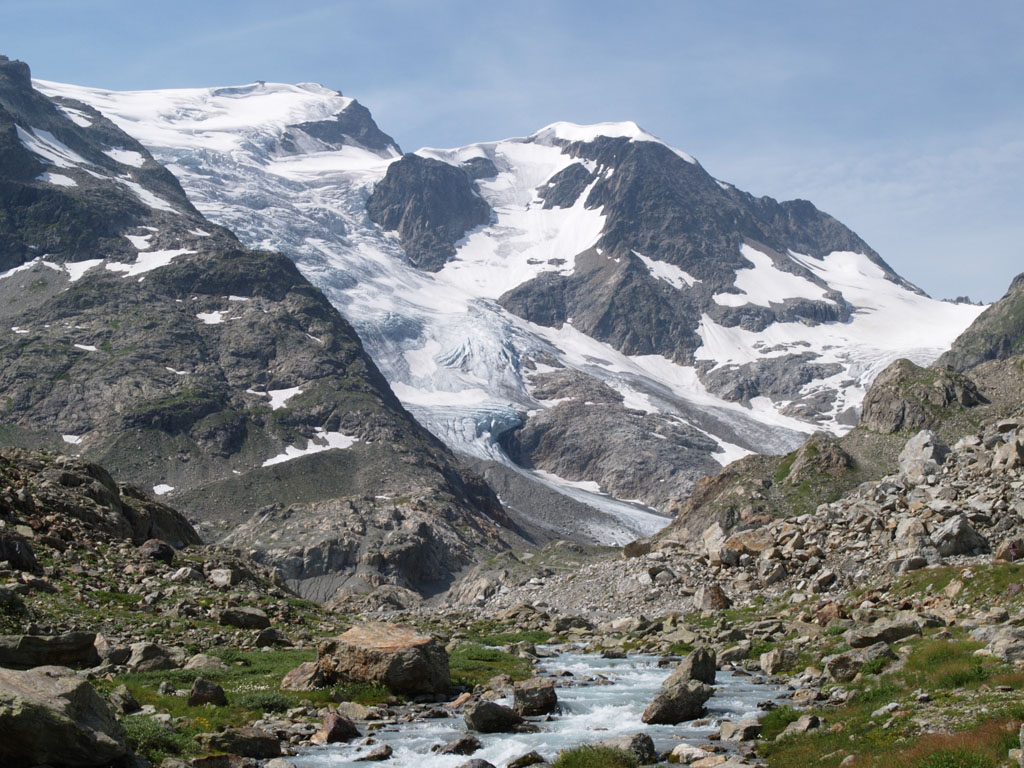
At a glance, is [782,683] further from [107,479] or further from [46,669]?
[107,479]

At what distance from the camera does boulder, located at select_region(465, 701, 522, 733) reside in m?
27.7

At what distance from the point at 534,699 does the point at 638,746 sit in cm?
776

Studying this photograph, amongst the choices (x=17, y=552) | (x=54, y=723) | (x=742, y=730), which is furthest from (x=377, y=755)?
(x=17, y=552)

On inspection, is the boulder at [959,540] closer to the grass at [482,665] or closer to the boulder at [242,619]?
the grass at [482,665]

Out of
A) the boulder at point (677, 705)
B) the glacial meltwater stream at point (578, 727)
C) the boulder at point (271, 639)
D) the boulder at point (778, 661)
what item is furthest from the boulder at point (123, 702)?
the boulder at point (778, 661)

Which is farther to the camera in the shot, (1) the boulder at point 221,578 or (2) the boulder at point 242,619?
(1) the boulder at point 221,578

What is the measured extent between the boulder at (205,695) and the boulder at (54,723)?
25.3 ft

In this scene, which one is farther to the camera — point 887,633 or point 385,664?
point 887,633

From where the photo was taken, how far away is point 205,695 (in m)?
28.0

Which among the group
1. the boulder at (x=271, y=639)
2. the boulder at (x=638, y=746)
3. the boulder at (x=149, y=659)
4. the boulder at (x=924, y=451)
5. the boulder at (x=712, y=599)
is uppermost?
the boulder at (x=924, y=451)

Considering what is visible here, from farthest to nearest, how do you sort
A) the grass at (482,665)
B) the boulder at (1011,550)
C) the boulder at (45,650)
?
the boulder at (1011,550), the grass at (482,665), the boulder at (45,650)

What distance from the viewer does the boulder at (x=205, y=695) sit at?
1092 inches

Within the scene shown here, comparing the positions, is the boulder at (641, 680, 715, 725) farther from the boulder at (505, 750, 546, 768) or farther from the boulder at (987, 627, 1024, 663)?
the boulder at (987, 627, 1024, 663)

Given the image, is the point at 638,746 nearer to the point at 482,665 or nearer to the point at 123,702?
the point at 123,702
